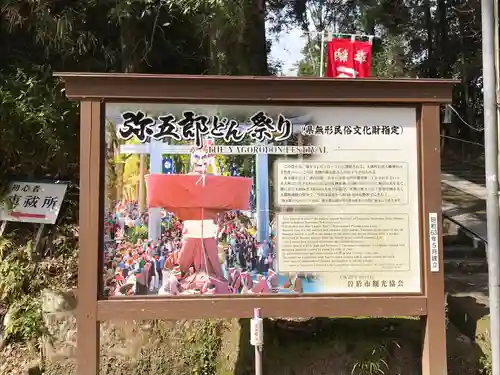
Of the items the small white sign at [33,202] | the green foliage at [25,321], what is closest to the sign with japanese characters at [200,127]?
the green foliage at [25,321]

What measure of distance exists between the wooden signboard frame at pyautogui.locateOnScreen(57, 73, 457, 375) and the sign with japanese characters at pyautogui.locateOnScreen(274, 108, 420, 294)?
103 mm

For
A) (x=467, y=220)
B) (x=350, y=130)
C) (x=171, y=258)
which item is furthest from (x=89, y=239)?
(x=467, y=220)

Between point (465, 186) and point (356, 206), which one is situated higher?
point (465, 186)

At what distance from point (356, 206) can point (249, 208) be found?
39.6 inches

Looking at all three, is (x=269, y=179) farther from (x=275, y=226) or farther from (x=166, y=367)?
(x=166, y=367)

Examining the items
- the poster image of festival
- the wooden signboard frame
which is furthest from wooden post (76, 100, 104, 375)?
the poster image of festival

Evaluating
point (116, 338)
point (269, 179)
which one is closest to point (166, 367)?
point (116, 338)

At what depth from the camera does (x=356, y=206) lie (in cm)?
452

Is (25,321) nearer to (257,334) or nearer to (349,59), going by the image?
(257,334)

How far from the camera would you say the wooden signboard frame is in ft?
14.1

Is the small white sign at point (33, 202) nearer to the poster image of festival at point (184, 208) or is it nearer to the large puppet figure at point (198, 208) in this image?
the poster image of festival at point (184, 208)

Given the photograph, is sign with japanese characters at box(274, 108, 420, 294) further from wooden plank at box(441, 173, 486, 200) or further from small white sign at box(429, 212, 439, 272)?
wooden plank at box(441, 173, 486, 200)

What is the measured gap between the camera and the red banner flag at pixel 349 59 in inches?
209

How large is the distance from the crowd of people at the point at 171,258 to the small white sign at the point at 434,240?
1270mm
